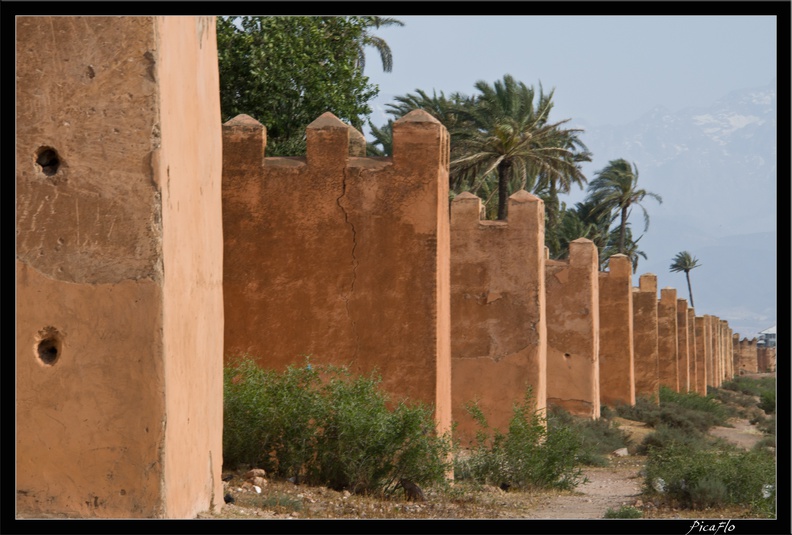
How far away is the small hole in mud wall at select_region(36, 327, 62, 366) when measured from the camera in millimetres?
6543

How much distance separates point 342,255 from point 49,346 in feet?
18.3

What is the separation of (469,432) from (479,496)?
603 cm

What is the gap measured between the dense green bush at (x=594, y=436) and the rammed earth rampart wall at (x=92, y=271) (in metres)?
11.3

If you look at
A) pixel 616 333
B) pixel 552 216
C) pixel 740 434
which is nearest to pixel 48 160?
pixel 616 333

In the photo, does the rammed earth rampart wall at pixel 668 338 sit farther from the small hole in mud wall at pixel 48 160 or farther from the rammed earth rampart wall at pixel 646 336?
the small hole in mud wall at pixel 48 160

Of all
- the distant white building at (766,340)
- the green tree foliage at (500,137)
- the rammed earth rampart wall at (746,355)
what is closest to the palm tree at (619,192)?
the green tree foliage at (500,137)

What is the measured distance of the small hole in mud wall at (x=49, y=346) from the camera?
6.54 metres

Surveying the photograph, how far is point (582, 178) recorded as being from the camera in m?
33.9

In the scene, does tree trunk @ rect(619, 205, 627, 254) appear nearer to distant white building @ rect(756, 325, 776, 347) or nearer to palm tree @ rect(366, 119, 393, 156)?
palm tree @ rect(366, 119, 393, 156)

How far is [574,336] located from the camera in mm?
22469

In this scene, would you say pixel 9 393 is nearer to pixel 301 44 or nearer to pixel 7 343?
pixel 7 343

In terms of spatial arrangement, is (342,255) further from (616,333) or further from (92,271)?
(616,333)

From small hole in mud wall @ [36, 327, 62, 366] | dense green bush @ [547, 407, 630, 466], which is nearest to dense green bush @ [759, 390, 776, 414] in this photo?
dense green bush @ [547, 407, 630, 466]

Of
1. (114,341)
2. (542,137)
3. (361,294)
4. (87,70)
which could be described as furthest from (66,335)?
(542,137)
